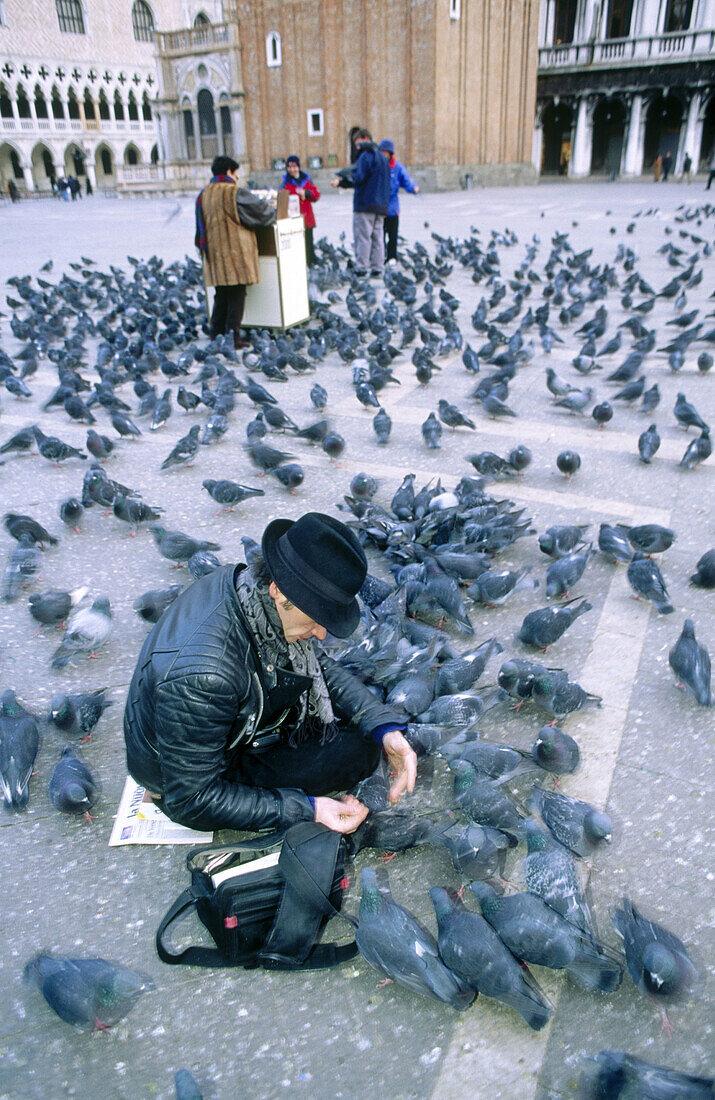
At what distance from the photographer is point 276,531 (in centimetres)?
212

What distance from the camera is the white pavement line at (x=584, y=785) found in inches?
72.1

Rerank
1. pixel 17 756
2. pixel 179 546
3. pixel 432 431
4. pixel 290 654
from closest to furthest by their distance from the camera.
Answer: pixel 290 654
pixel 17 756
pixel 179 546
pixel 432 431

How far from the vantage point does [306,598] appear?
1.95 meters

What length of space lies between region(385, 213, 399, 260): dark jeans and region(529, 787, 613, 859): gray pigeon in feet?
39.8

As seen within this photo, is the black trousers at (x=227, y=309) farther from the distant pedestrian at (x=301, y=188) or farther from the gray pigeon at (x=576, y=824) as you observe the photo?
the gray pigeon at (x=576, y=824)

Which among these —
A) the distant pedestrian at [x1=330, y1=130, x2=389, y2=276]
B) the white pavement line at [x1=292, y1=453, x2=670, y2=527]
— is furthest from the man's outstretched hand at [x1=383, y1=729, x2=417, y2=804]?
the distant pedestrian at [x1=330, y1=130, x2=389, y2=276]

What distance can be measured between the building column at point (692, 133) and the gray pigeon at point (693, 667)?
48154 mm

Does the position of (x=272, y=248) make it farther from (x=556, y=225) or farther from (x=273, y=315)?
(x=556, y=225)

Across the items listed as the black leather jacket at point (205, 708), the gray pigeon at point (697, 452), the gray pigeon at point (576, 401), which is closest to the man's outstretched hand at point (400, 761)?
the black leather jacket at point (205, 708)

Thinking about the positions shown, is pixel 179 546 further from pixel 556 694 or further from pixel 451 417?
pixel 451 417

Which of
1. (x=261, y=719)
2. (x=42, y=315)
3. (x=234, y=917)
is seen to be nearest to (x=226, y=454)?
(x=261, y=719)

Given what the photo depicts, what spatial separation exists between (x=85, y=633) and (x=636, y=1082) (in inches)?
105

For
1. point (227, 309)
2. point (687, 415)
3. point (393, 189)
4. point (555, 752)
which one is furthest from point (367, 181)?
point (555, 752)

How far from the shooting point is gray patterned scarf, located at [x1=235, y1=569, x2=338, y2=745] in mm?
2125
